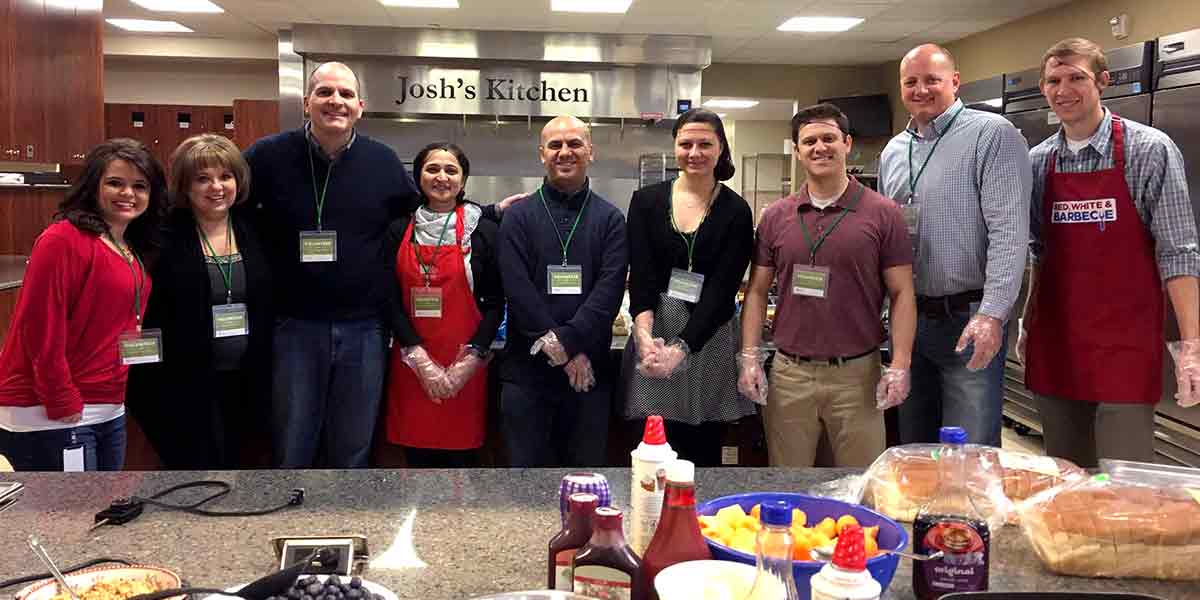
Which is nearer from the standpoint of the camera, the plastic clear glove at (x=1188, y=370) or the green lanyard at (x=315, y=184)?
the plastic clear glove at (x=1188, y=370)

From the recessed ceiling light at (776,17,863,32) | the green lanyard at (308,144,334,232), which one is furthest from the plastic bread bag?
the recessed ceiling light at (776,17,863,32)

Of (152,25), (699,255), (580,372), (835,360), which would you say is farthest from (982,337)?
(152,25)

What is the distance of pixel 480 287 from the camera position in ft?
9.56

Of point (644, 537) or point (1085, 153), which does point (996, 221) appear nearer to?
point (1085, 153)

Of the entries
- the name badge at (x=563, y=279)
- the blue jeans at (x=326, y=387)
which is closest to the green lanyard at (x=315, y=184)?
the blue jeans at (x=326, y=387)

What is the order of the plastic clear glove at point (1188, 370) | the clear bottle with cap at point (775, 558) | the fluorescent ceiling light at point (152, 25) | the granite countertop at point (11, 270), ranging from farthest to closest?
1. the fluorescent ceiling light at point (152, 25)
2. the granite countertop at point (11, 270)
3. the plastic clear glove at point (1188, 370)
4. the clear bottle with cap at point (775, 558)

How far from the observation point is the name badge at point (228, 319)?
2.68 metres

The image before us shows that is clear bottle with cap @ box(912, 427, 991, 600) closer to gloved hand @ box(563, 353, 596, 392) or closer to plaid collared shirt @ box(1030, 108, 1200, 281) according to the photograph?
gloved hand @ box(563, 353, 596, 392)

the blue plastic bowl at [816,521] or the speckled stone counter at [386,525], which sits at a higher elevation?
the blue plastic bowl at [816,521]

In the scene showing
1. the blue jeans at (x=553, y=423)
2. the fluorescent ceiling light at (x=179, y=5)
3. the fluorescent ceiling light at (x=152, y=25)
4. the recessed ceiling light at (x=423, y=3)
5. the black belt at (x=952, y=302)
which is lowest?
the blue jeans at (x=553, y=423)

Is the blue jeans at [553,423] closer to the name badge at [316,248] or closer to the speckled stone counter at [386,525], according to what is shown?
the name badge at [316,248]

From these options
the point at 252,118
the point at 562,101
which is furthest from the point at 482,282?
the point at 252,118

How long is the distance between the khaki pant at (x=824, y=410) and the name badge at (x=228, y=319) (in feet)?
5.25

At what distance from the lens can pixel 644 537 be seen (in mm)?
1181
